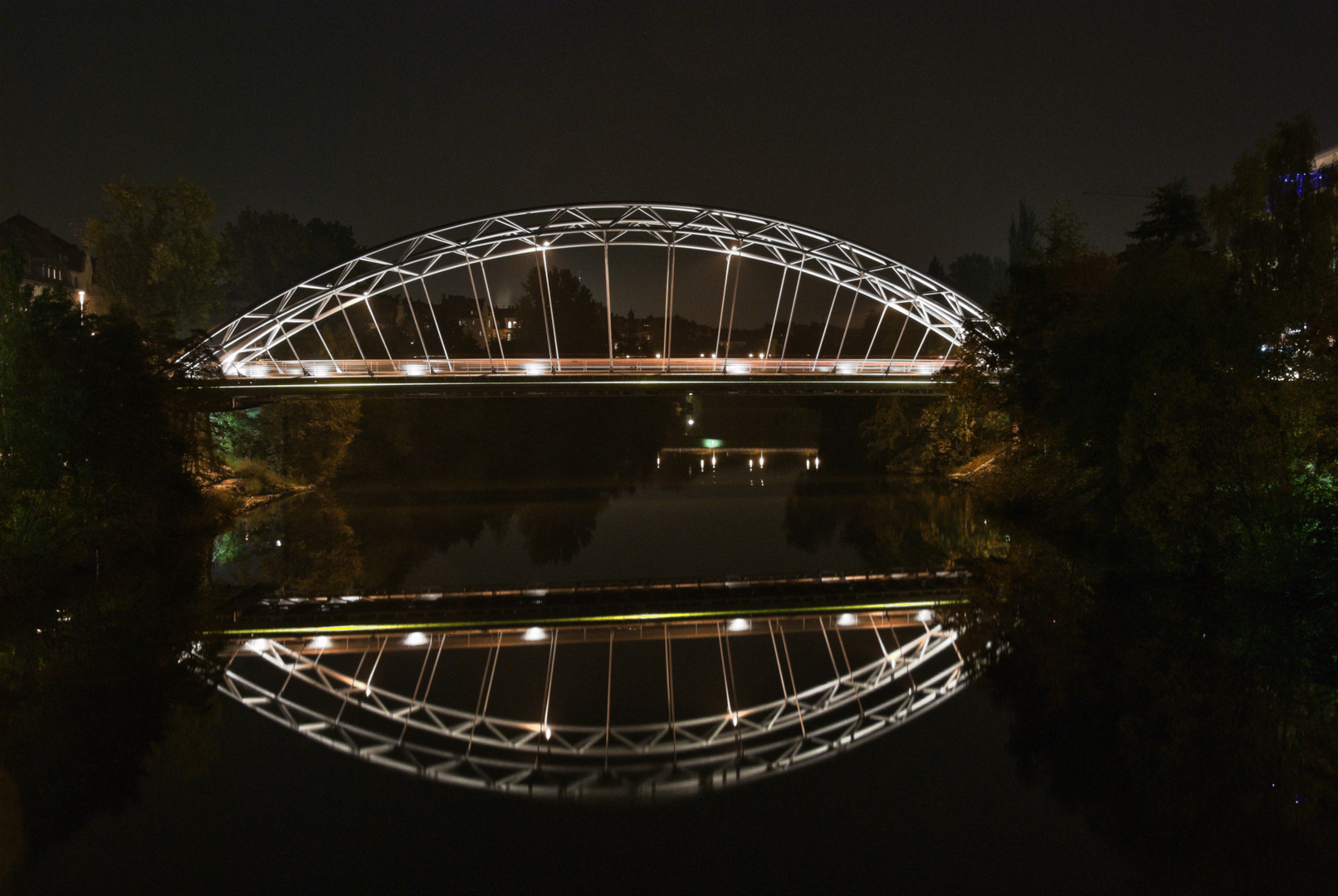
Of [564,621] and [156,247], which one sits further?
[156,247]

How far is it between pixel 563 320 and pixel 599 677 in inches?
2693

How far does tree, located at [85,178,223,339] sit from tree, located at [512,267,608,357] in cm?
2784

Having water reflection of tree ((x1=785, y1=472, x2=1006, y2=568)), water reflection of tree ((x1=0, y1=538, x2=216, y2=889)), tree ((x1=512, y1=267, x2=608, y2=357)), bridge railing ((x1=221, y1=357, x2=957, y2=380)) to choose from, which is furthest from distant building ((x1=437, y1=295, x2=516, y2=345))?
water reflection of tree ((x1=0, y1=538, x2=216, y2=889))

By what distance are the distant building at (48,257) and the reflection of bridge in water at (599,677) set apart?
187 ft

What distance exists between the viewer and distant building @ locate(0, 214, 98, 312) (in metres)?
65.8

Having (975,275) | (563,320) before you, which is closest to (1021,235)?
(975,275)

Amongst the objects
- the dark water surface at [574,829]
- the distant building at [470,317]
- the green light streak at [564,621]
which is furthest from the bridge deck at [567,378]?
the distant building at [470,317]

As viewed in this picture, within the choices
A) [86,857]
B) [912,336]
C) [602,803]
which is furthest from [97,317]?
[912,336]

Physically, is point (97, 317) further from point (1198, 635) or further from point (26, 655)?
point (1198, 635)

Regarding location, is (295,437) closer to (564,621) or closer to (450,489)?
(450,489)

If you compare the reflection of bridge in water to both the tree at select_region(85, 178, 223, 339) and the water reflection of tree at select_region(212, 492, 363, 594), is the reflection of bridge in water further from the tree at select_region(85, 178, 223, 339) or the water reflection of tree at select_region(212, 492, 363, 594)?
the tree at select_region(85, 178, 223, 339)

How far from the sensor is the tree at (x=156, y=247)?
51344 millimetres

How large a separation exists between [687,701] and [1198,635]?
383 inches

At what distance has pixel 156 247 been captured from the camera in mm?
51000
